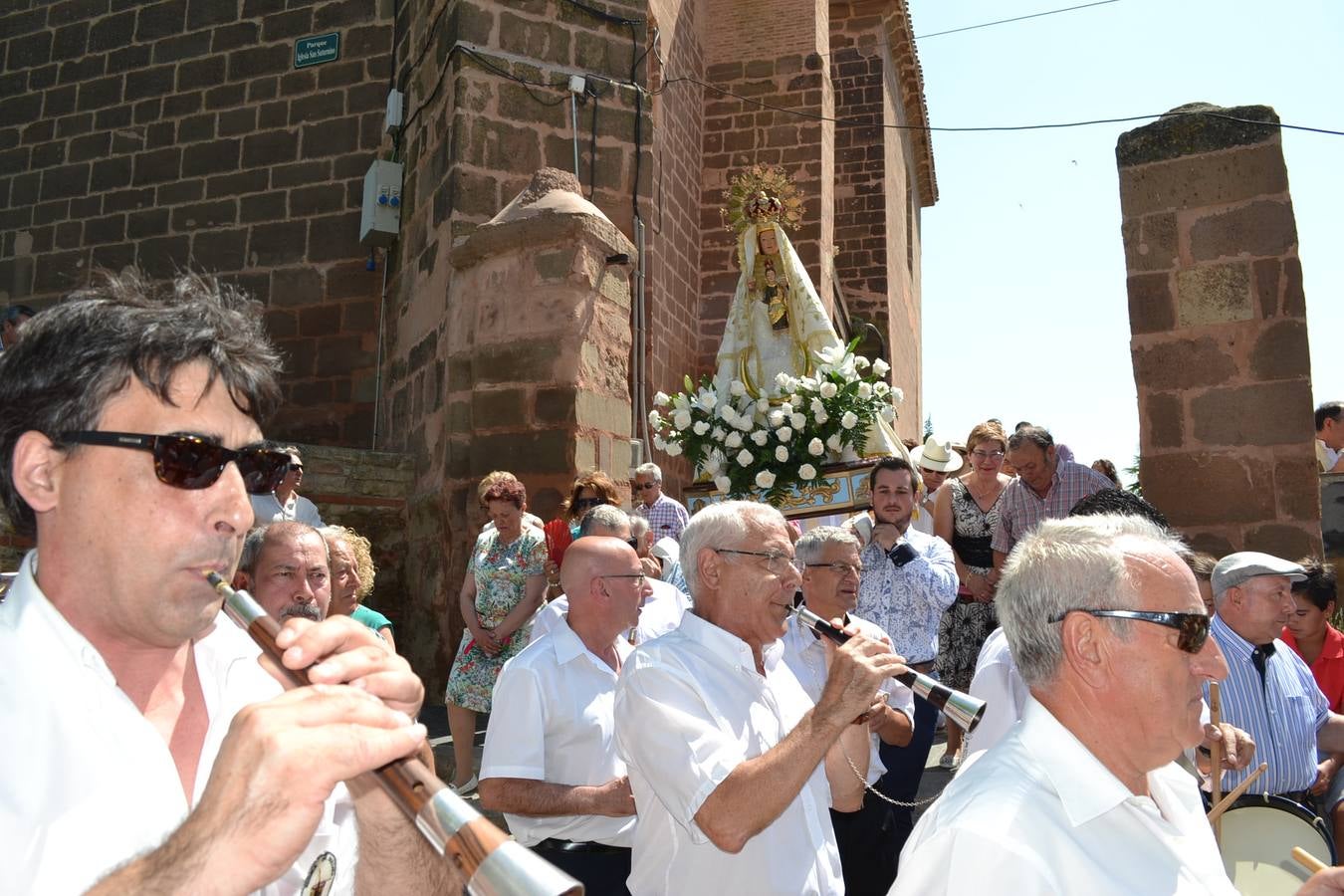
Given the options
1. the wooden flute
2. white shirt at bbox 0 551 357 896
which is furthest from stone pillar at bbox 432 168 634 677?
the wooden flute

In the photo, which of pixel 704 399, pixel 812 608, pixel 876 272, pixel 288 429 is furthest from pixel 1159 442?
pixel 876 272

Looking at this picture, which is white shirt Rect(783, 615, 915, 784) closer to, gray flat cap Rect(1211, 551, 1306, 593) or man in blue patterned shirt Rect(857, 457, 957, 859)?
man in blue patterned shirt Rect(857, 457, 957, 859)

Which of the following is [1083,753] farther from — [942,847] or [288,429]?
[288,429]

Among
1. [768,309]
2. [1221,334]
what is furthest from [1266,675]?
[768,309]

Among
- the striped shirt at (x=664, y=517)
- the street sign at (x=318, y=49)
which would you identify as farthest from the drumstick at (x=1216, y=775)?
the street sign at (x=318, y=49)

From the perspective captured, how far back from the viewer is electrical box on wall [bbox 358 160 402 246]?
9633 millimetres

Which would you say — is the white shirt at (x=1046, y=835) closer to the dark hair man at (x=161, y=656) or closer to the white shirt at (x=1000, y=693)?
the dark hair man at (x=161, y=656)

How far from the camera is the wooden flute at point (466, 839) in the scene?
1045 millimetres

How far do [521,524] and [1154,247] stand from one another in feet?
14.9

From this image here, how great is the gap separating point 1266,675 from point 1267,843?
40.9 inches

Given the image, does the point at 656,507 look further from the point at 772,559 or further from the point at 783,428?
the point at 772,559

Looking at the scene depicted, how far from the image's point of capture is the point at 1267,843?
3662 millimetres

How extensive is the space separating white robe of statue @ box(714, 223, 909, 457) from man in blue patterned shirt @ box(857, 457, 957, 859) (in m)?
2.69

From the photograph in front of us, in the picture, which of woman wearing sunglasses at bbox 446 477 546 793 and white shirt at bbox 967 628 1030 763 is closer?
white shirt at bbox 967 628 1030 763
